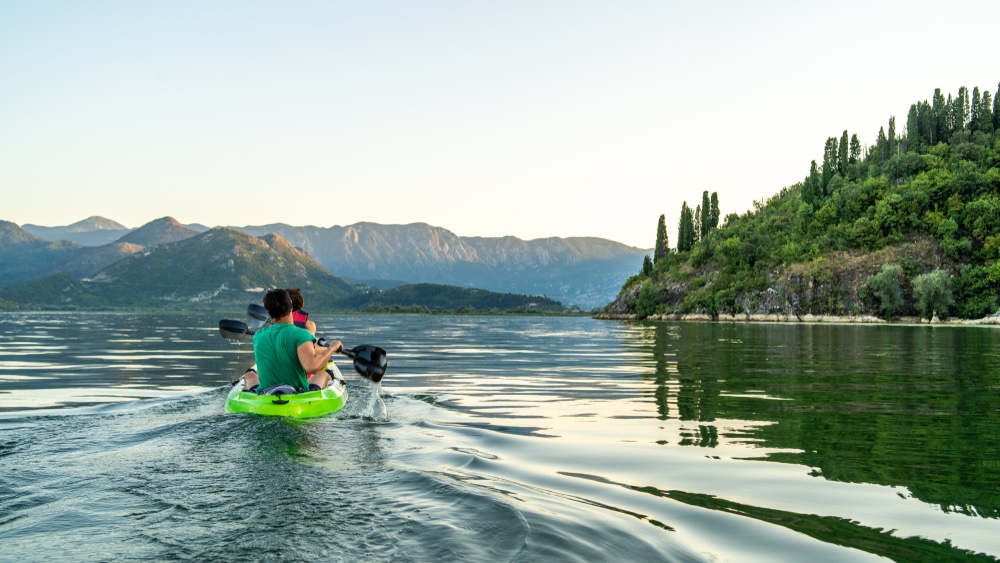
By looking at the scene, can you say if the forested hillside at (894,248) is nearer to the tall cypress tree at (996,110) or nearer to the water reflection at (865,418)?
the tall cypress tree at (996,110)

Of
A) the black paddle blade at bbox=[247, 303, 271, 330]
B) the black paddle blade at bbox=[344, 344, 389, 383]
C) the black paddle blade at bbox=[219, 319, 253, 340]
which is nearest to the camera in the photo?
the black paddle blade at bbox=[344, 344, 389, 383]

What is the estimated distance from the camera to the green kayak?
47.4 ft

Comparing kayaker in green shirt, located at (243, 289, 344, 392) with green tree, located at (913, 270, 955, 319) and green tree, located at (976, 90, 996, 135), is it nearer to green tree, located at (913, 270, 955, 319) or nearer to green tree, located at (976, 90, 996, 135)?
green tree, located at (913, 270, 955, 319)

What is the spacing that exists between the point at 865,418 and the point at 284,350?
40.3ft

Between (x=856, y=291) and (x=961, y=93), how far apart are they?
87557 mm

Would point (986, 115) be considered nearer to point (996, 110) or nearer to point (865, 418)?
point (996, 110)

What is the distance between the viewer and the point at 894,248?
538ft

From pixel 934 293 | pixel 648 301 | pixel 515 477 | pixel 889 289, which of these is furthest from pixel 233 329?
pixel 648 301

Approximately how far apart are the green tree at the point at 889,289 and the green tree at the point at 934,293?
4279 millimetres

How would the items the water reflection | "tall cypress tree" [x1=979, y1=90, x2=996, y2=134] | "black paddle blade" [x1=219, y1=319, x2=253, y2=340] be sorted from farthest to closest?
"tall cypress tree" [x1=979, y1=90, x2=996, y2=134], "black paddle blade" [x1=219, y1=319, x2=253, y2=340], the water reflection

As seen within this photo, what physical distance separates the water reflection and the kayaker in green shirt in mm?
7350

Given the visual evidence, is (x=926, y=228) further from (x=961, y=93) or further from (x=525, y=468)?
(x=525, y=468)

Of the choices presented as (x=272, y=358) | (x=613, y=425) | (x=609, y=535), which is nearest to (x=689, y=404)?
(x=613, y=425)

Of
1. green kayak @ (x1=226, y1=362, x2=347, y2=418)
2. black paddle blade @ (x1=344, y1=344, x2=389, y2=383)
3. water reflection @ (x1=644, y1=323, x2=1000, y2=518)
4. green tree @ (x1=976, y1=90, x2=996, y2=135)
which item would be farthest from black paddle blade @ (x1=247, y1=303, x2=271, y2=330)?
green tree @ (x1=976, y1=90, x2=996, y2=135)
